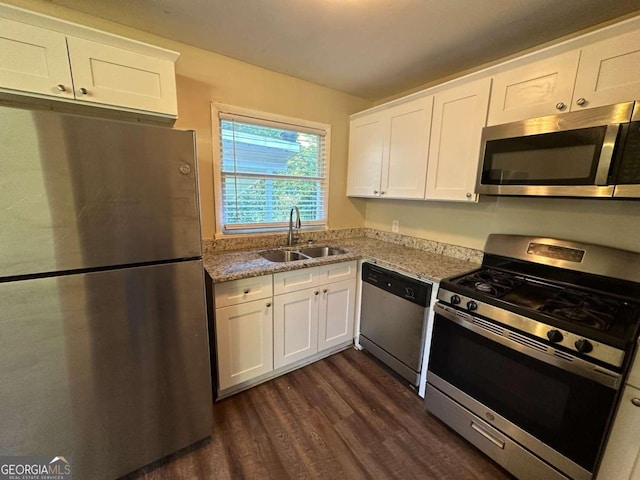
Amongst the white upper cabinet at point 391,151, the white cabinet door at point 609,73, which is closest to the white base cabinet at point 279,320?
the white upper cabinet at point 391,151

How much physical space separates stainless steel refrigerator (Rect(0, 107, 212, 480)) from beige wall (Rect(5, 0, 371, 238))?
93 cm

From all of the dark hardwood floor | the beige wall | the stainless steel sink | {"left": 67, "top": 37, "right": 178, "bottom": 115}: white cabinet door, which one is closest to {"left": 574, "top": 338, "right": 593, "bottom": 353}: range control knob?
the dark hardwood floor

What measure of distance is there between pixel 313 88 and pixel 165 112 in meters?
1.47

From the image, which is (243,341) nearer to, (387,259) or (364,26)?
(387,259)

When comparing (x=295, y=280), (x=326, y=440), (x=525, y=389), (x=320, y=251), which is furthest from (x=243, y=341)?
(x=525, y=389)

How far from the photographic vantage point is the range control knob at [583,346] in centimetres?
109

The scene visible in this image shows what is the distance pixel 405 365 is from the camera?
199 centimetres

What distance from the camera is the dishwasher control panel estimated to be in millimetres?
1811

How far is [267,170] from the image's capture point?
2.38 meters

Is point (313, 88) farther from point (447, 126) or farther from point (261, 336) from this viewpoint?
point (261, 336)

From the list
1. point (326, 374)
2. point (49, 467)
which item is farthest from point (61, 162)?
point (326, 374)

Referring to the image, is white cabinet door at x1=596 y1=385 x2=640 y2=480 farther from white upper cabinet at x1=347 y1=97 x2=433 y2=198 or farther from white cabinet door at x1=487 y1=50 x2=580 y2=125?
white upper cabinet at x1=347 y1=97 x2=433 y2=198

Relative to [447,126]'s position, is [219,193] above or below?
below

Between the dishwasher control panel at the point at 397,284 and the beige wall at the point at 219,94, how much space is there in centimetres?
107
